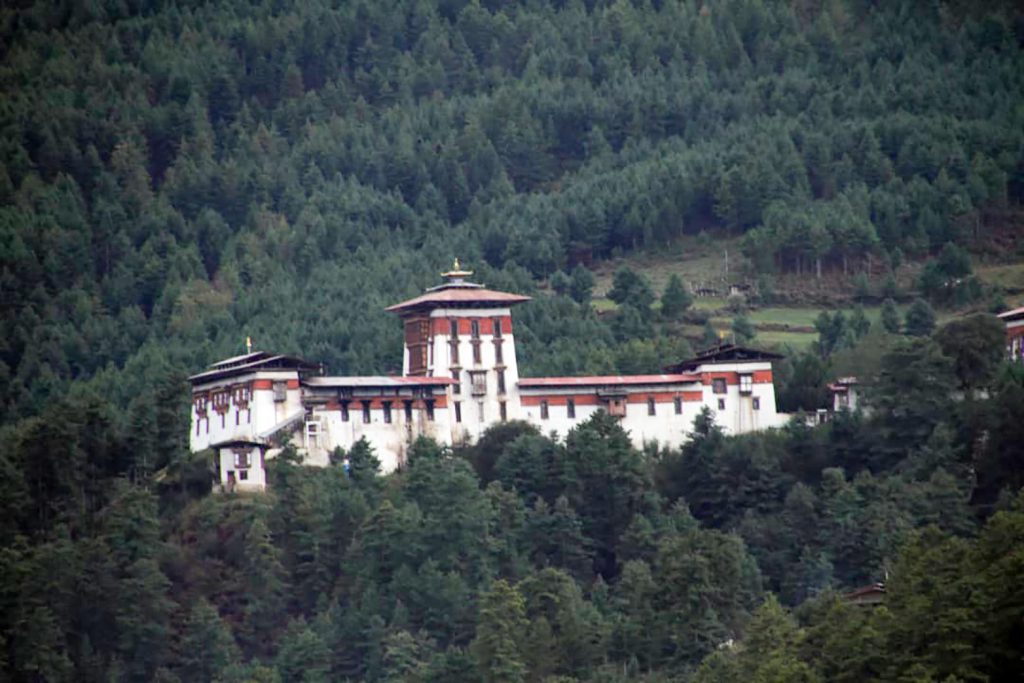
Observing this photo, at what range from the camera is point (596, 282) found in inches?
6855

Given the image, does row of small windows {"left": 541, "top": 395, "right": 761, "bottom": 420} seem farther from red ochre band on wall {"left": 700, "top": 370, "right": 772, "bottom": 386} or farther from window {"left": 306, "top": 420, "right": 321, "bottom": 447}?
window {"left": 306, "top": 420, "right": 321, "bottom": 447}

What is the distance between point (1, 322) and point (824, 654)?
299 ft

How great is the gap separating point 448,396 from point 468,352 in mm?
3096

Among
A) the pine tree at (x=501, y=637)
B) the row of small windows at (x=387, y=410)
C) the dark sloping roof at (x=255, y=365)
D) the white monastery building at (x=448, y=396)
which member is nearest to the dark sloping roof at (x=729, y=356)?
the white monastery building at (x=448, y=396)

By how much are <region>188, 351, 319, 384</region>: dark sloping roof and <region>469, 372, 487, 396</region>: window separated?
24.5 feet

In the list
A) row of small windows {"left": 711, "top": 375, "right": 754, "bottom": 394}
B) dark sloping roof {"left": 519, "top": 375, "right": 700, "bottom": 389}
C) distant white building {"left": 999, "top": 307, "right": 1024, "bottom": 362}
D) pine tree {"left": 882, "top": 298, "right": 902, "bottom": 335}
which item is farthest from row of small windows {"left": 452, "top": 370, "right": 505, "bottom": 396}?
pine tree {"left": 882, "top": 298, "right": 902, "bottom": 335}

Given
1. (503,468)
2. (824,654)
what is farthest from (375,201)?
(824,654)

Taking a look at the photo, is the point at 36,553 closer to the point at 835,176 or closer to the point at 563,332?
the point at 563,332

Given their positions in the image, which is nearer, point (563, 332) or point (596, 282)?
point (563, 332)

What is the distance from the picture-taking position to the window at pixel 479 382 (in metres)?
131

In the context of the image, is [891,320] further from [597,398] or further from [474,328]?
[474,328]

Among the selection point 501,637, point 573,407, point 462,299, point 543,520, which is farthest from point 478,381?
point 501,637

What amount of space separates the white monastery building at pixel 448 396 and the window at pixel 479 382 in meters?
0.06

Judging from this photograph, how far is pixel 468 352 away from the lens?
133 metres
